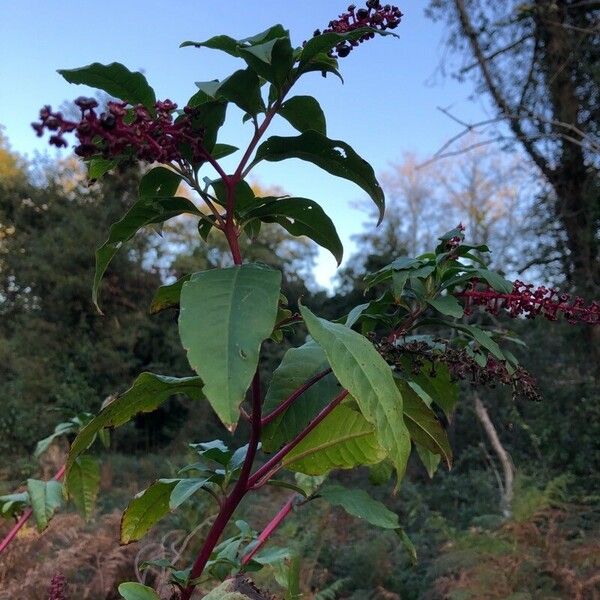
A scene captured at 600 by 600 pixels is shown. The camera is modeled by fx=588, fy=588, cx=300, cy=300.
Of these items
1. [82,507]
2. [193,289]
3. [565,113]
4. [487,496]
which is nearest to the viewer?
[193,289]

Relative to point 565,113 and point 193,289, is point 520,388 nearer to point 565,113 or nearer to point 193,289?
point 193,289

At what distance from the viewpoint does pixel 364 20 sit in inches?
28.8

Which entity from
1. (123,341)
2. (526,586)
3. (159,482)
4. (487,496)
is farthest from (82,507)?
(123,341)

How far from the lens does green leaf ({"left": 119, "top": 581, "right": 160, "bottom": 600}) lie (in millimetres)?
760

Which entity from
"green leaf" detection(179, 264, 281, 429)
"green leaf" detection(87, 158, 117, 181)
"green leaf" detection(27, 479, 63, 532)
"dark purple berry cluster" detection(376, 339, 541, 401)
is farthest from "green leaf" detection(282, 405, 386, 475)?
"green leaf" detection(27, 479, 63, 532)

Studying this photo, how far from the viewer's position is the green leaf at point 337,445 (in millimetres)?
870

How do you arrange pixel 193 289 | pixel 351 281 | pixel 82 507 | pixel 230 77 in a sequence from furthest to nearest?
pixel 351 281 < pixel 82 507 < pixel 230 77 < pixel 193 289

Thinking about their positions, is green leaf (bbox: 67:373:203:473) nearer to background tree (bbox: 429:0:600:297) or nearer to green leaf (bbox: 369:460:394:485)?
green leaf (bbox: 369:460:394:485)

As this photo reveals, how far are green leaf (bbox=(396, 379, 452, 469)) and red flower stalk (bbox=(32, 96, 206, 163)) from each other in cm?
43

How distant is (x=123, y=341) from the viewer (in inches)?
456

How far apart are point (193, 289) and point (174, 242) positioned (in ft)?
50.0

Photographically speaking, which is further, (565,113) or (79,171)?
(79,171)

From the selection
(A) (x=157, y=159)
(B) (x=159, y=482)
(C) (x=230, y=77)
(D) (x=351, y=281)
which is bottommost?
(B) (x=159, y=482)

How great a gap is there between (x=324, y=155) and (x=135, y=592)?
623 mm
